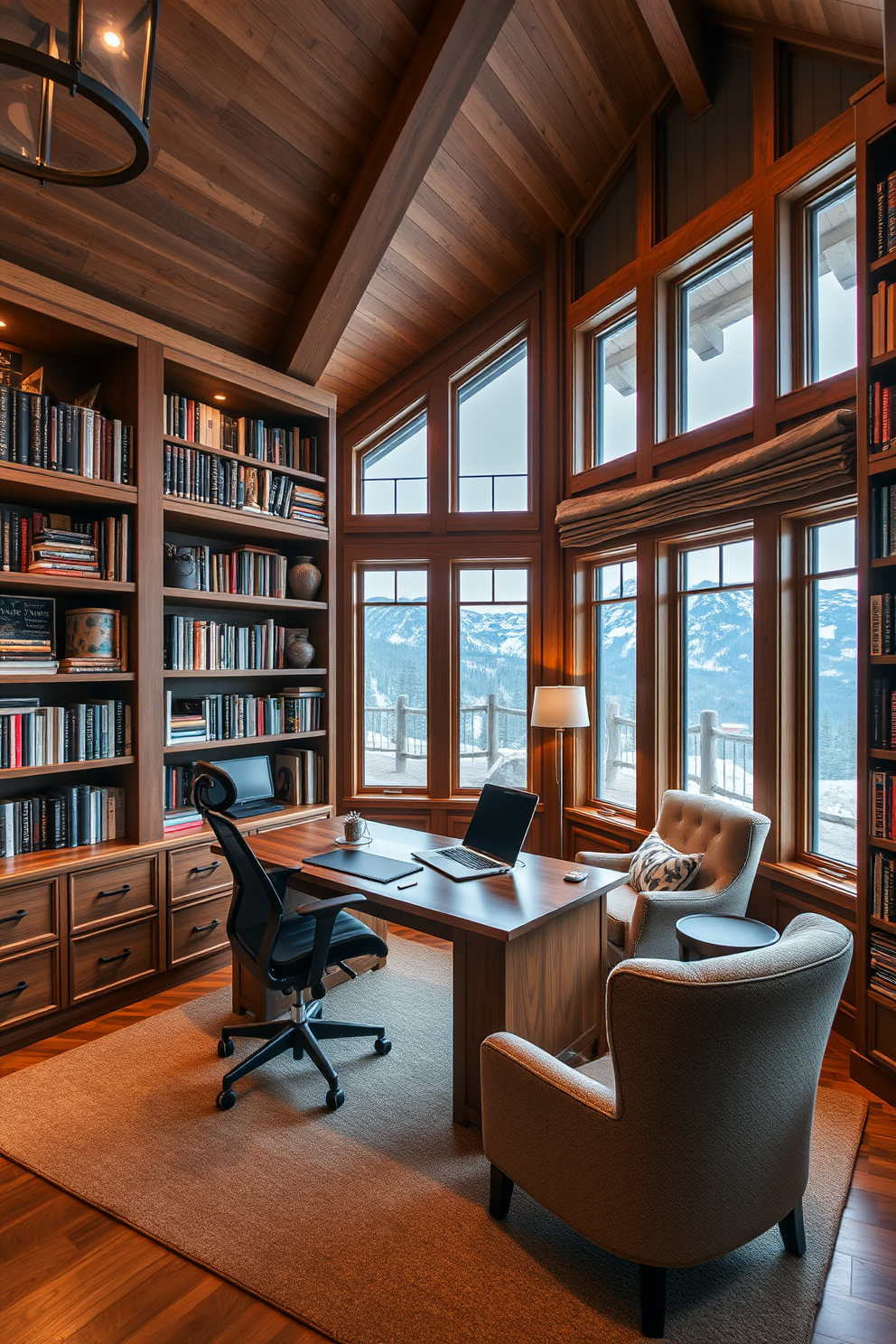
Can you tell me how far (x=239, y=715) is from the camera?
410 centimetres

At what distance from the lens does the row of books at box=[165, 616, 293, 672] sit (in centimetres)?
370

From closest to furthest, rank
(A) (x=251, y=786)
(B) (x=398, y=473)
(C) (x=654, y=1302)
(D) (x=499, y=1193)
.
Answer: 1. (C) (x=654, y=1302)
2. (D) (x=499, y=1193)
3. (A) (x=251, y=786)
4. (B) (x=398, y=473)

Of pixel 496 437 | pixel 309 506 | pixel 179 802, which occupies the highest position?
pixel 496 437

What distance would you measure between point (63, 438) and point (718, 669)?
3390 mm

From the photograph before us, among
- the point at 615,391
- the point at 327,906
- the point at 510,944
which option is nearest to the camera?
the point at 510,944

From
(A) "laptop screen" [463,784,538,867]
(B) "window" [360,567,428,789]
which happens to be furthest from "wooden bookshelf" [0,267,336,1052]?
(A) "laptop screen" [463,784,538,867]

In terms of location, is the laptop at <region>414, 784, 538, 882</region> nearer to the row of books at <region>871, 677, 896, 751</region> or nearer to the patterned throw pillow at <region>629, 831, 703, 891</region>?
the patterned throw pillow at <region>629, 831, 703, 891</region>

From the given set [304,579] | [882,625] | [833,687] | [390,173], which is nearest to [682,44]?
[390,173]

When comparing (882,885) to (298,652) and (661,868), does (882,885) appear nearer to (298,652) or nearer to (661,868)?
(661,868)

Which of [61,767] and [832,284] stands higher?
[832,284]

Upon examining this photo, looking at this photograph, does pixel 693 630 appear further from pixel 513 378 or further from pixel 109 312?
pixel 109 312

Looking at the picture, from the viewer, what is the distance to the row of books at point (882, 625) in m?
2.58

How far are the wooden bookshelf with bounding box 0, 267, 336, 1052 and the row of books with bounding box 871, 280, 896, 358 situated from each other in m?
2.93

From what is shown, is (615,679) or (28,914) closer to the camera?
(28,914)
